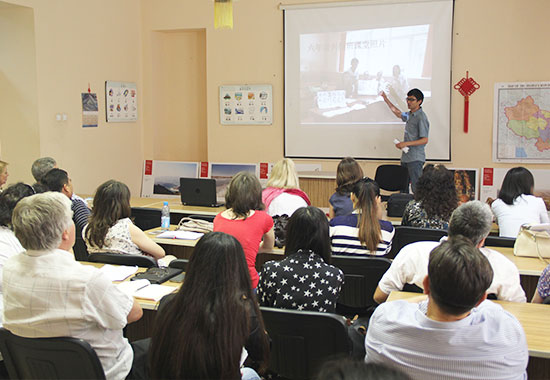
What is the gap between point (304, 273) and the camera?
2533mm

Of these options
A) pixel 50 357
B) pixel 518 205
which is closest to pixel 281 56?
pixel 518 205

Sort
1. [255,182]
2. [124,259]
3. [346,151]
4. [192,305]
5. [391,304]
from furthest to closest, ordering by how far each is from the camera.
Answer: [346,151] < [255,182] < [124,259] < [391,304] < [192,305]

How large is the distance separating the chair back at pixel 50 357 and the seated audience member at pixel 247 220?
1.49 meters

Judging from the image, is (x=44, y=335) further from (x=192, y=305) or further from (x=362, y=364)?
(x=362, y=364)

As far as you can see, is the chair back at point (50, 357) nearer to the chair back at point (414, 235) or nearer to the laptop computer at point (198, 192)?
the chair back at point (414, 235)

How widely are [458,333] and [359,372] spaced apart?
0.91 metres

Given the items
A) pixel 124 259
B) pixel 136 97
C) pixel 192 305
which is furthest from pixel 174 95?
pixel 192 305

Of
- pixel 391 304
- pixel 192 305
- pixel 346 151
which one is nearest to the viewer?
pixel 192 305

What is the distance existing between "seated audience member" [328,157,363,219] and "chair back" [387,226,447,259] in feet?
Result: 1.85

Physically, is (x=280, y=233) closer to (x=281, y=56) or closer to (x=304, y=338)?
(x=304, y=338)

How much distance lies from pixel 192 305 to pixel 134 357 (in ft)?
2.85

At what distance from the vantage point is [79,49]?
6613mm

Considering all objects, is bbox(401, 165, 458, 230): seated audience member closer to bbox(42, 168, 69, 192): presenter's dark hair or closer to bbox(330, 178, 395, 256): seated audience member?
bbox(330, 178, 395, 256): seated audience member

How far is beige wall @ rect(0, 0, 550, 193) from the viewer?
244 inches
